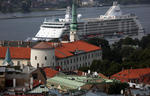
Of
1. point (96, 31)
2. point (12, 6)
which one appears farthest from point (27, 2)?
point (96, 31)

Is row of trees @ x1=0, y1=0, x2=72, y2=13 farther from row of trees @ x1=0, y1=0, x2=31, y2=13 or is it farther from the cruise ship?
the cruise ship

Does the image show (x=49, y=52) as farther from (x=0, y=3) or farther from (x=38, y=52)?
(x=0, y=3)

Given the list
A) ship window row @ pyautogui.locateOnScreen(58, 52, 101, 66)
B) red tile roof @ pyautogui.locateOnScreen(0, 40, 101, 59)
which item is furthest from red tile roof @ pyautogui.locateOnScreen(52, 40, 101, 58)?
ship window row @ pyautogui.locateOnScreen(58, 52, 101, 66)

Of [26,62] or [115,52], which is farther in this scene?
[115,52]

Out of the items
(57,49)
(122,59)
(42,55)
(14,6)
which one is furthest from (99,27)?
(14,6)

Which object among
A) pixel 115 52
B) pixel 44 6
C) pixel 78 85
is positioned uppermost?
pixel 78 85

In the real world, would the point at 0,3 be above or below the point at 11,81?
below

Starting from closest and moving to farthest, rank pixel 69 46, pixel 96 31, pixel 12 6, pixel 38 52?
pixel 38 52, pixel 69 46, pixel 96 31, pixel 12 6

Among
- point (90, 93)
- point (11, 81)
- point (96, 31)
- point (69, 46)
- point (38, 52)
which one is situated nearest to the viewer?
point (90, 93)
